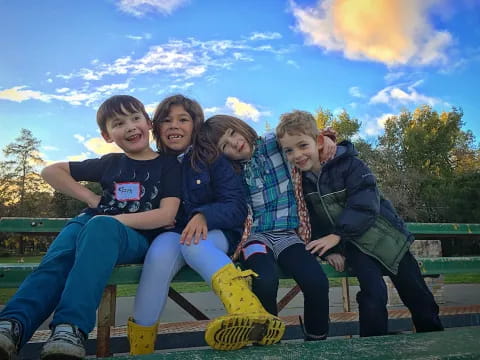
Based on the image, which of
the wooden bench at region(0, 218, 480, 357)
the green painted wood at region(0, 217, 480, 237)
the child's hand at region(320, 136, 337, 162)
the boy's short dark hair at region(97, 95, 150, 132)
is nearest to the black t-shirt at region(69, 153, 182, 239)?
the boy's short dark hair at region(97, 95, 150, 132)

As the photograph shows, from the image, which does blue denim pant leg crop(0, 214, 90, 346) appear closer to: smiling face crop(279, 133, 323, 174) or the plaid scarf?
the plaid scarf

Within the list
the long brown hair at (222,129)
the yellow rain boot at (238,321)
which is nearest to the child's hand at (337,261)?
the yellow rain boot at (238,321)

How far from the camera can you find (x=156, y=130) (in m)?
2.76

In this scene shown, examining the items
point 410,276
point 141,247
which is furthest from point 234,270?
point 410,276

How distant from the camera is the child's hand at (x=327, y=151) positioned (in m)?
2.59

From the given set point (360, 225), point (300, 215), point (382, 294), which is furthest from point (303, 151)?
point (382, 294)

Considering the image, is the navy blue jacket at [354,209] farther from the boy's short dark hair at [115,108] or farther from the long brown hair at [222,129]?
the boy's short dark hair at [115,108]

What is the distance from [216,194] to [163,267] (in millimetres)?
628

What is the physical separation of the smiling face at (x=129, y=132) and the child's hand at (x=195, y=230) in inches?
24.6

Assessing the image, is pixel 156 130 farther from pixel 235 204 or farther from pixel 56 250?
pixel 56 250

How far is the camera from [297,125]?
2.57 metres

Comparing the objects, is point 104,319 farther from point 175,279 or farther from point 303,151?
point 303,151

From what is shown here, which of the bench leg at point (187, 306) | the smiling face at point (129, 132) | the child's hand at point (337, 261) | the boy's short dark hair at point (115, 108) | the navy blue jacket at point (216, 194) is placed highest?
the boy's short dark hair at point (115, 108)

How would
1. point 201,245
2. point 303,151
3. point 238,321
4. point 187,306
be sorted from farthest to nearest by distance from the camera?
point 187,306 < point 303,151 < point 201,245 < point 238,321
